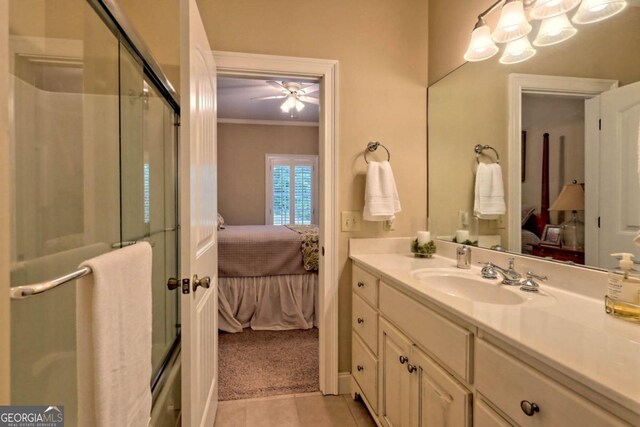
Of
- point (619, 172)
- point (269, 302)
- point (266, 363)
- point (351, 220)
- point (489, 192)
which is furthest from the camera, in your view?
point (269, 302)

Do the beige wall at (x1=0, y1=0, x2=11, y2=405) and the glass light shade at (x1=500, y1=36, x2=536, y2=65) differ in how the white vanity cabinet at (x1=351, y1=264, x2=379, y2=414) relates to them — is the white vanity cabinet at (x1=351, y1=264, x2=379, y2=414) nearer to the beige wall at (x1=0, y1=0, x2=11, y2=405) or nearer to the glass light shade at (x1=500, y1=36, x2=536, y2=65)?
the glass light shade at (x1=500, y1=36, x2=536, y2=65)

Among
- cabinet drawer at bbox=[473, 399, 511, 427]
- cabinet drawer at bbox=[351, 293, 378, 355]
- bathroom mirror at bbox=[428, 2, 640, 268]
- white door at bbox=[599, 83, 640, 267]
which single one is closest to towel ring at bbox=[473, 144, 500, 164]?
bathroom mirror at bbox=[428, 2, 640, 268]

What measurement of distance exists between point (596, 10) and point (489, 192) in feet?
2.58

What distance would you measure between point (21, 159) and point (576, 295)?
1857 mm

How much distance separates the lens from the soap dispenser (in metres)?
0.83

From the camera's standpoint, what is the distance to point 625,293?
85cm

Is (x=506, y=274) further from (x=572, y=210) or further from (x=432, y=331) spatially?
(x=432, y=331)

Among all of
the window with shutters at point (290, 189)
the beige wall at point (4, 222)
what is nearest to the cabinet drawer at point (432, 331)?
the beige wall at point (4, 222)

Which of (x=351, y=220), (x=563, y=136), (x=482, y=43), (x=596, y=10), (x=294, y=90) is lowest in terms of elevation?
(x=351, y=220)

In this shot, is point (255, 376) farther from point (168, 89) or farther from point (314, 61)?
point (314, 61)

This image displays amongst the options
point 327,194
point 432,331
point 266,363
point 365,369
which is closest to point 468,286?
point 432,331

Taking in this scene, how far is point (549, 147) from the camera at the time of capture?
1238mm

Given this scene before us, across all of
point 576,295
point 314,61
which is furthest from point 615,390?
point 314,61

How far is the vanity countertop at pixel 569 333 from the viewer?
21.5 inches
